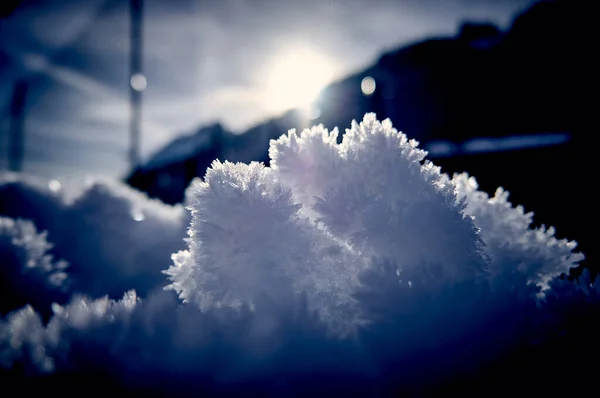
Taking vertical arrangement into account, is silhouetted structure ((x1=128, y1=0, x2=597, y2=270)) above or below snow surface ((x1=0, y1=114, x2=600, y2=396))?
above

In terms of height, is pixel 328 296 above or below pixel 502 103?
below

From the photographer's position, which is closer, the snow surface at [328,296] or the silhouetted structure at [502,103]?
the snow surface at [328,296]

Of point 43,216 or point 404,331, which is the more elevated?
point 43,216

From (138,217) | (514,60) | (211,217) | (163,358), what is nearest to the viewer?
(163,358)

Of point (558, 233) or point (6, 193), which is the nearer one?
point (6, 193)

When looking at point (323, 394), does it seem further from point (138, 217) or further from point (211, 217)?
point (138, 217)

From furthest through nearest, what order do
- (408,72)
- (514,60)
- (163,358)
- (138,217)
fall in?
1. (408,72)
2. (514,60)
3. (138,217)
4. (163,358)

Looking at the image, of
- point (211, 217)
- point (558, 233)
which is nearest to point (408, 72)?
point (558, 233)

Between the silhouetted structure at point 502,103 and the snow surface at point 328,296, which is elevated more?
the silhouetted structure at point 502,103

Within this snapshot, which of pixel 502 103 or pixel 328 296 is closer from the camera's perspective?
pixel 328 296

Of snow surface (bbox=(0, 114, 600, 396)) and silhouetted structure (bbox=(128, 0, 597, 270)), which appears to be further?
silhouetted structure (bbox=(128, 0, 597, 270))

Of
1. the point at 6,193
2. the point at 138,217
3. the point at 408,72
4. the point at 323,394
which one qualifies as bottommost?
the point at 323,394
